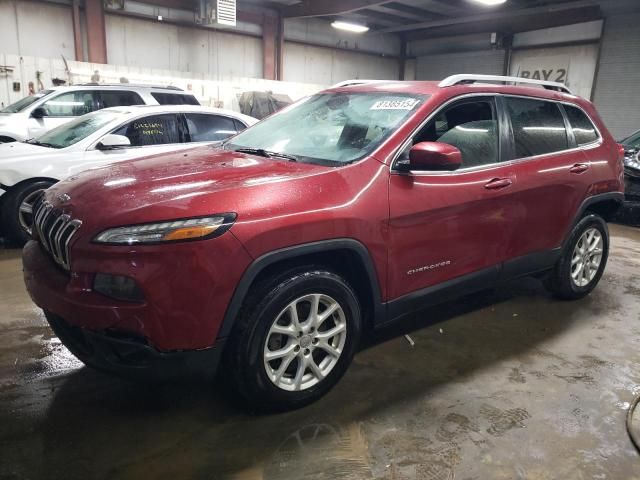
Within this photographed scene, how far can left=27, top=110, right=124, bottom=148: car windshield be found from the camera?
209 inches

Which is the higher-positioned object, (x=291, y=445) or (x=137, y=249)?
(x=137, y=249)

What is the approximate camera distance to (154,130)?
555cm

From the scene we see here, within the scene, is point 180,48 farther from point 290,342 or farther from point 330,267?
point 290,342

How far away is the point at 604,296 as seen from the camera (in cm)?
423

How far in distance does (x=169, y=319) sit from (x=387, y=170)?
50.8 inches

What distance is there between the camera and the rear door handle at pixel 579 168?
352 centimetres

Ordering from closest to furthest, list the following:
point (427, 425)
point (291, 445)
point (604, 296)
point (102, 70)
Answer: point (291, 445) → point (427, 425) → point (604, 296) → point (102, 70)

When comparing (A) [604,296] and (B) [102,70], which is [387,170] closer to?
(A) [604,296]

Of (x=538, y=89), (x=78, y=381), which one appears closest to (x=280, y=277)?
(x=78, y=381)

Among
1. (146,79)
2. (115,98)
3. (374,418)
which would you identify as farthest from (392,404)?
(146,79)

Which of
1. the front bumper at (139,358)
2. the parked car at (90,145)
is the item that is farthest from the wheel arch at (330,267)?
the parked car at (90,145)

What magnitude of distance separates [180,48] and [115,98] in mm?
5312

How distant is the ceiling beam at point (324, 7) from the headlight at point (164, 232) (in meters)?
10.8

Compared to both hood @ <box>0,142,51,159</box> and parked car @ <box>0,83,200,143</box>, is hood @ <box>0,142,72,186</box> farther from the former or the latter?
parked car @ <box>0,83,200,143</box>
